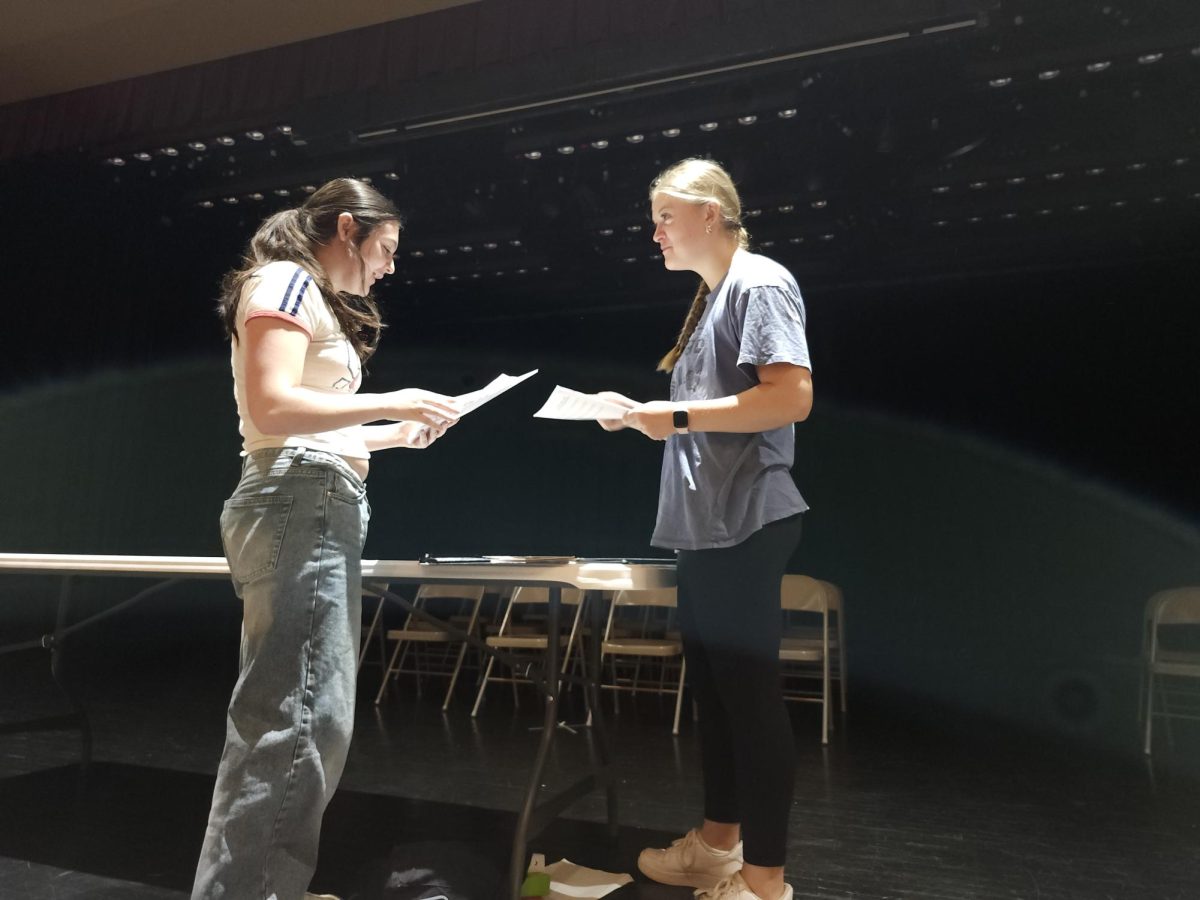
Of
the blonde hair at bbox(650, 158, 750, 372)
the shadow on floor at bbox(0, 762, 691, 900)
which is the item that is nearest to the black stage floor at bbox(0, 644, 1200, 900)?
the shadow on floor at bbox(0, 762, 691, 900)

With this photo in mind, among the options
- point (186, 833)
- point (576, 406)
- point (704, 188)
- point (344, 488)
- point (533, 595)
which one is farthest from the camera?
point (533, 595)

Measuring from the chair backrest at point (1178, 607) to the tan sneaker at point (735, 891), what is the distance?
3102 millimetres

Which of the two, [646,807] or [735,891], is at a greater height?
[735,891]

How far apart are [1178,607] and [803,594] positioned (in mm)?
1714

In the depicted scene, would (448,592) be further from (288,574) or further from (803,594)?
(288,574)

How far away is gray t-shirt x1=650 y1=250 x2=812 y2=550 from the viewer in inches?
64.4

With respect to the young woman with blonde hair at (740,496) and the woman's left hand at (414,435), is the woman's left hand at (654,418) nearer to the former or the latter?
the young woman with blonde hair at (740,496)

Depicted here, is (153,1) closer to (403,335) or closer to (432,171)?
(432,171)

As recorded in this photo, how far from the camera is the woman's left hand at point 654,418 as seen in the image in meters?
1.61

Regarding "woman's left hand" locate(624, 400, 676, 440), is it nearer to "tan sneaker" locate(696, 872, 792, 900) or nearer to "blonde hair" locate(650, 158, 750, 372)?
"blonde hair" locate(650, 158, 750, 372)

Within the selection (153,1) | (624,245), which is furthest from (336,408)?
(624,245)

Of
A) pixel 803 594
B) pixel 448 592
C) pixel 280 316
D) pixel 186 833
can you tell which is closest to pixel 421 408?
pixel 280 316

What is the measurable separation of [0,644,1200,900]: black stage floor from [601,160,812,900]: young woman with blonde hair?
1.54ft

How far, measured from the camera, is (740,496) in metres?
1.65
